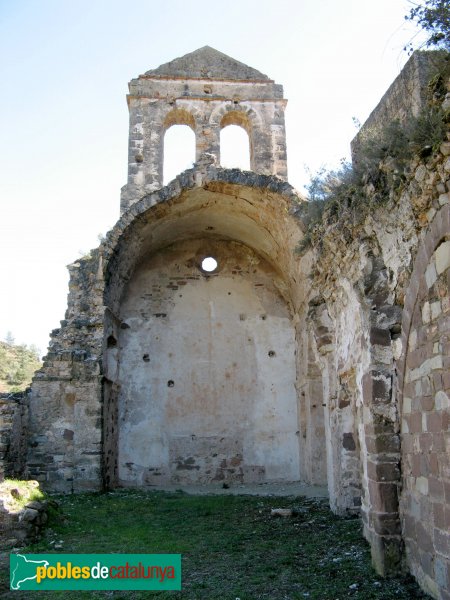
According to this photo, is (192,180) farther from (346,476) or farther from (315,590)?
(315,590)

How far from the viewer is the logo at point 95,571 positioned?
4.70 m

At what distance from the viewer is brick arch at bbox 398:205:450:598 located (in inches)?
151

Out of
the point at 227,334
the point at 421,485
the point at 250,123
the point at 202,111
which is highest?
the point at 202,111

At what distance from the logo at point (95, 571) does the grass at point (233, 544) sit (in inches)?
5.2

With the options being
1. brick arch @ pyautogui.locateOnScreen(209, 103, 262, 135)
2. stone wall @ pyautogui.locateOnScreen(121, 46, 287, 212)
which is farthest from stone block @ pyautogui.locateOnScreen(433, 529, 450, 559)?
brick arch @ pyautogui.locateOnScreen(209, 103, 262, 135)

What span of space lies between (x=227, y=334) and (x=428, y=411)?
28.1ft

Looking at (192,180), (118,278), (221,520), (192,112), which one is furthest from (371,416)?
(192,112)

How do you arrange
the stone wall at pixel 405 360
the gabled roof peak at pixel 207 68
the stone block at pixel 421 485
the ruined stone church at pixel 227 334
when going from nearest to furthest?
the stone wall at pixel 405 360 < the stone block at pixel 421 485 < the ruined stone church at pixel 227 334 < the gabled roof peak at pixel 207 68

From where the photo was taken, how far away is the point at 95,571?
5.10m

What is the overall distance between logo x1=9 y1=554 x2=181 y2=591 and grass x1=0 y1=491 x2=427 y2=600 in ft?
0.44

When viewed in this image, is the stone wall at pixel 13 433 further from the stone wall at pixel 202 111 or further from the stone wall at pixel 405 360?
the stone wall at pixel 405 360

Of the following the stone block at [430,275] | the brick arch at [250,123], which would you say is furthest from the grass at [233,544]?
the brick arch at [250,123]

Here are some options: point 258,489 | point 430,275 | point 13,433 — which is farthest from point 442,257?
point 258,489

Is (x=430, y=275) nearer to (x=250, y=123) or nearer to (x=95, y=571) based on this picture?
(x=95, y=571)
